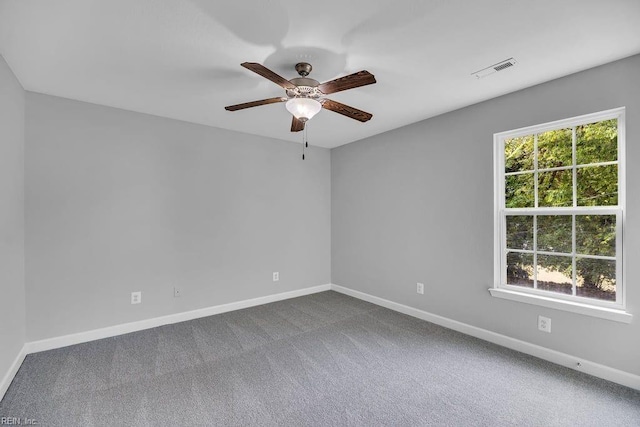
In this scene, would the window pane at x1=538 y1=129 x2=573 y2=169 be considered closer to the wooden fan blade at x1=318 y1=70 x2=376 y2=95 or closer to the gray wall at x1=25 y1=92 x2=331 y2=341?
the wooden fan blade at x1=318 y1=70 x2=376 y2=95

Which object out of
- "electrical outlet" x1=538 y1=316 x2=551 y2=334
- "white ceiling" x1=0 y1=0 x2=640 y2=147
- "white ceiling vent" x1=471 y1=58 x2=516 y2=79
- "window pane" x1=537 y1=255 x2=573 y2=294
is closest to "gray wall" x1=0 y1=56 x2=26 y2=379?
"white ceiling" x1=0 y1=0 x2=640 y2=147

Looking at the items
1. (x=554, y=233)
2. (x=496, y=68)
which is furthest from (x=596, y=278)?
(x=496, y=68)

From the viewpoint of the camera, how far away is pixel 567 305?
240cm

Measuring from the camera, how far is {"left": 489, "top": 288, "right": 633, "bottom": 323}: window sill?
2160 mm

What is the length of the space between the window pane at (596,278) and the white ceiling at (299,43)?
60.8 inches

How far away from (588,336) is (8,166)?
15.4ft

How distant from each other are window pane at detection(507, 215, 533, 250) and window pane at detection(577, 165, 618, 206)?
431 mm

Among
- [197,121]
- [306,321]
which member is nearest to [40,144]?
[197,121]

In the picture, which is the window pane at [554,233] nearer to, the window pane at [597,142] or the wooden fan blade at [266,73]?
the window pane at [597,142]

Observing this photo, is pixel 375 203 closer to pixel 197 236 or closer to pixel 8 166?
pixel 197 236

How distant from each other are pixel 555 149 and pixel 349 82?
2.02 m

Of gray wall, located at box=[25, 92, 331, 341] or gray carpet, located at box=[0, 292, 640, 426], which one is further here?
gray wall, located at box=[25, 92, 331, 341]

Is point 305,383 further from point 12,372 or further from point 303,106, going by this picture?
point 12,372

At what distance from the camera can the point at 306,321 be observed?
11.3 ft
